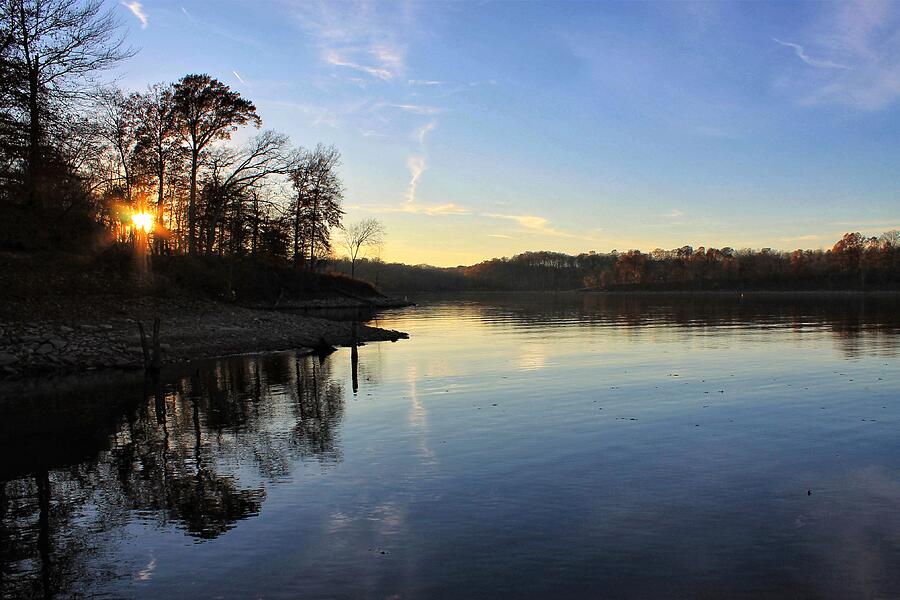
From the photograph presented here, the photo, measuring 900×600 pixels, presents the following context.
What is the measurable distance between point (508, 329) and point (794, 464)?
40.9 m

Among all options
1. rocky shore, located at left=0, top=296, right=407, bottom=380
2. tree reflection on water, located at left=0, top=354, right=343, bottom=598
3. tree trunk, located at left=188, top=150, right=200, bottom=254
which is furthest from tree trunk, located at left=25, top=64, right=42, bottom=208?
tree reflection on water, located at left=0, top=354, right=343, bottom=598

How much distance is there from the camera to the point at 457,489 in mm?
11703

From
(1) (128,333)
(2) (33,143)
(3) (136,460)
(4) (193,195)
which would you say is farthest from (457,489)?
(4) (193,195)

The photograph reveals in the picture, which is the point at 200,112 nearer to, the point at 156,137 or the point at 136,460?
the point at 156,137

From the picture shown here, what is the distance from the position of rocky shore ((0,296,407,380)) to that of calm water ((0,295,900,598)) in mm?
4993

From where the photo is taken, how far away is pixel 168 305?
126ft

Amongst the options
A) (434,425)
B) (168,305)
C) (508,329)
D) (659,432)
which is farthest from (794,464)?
(508,329)

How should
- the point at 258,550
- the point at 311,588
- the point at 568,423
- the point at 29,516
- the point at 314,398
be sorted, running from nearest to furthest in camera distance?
the point at 311,588 → the point at 258,550 → the point at 29,516 → the point at 568,423 → the point at 314,398

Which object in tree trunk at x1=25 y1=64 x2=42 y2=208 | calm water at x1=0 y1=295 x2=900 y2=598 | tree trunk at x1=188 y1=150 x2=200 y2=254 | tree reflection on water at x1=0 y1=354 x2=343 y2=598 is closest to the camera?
calm water at x1=0 y1=295 x2=900 y2=598

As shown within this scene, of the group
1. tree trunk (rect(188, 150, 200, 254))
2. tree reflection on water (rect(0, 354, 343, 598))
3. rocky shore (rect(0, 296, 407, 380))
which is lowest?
tree reflection on water (rect(0, 354, 343, 598))

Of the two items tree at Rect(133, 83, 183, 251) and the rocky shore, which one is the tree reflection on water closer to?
the rocky shore

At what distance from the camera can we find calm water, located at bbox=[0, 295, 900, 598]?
8219 mm

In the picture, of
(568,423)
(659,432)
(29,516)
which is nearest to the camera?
(29,516)

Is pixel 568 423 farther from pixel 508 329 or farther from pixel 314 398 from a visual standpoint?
pixel 508 329
